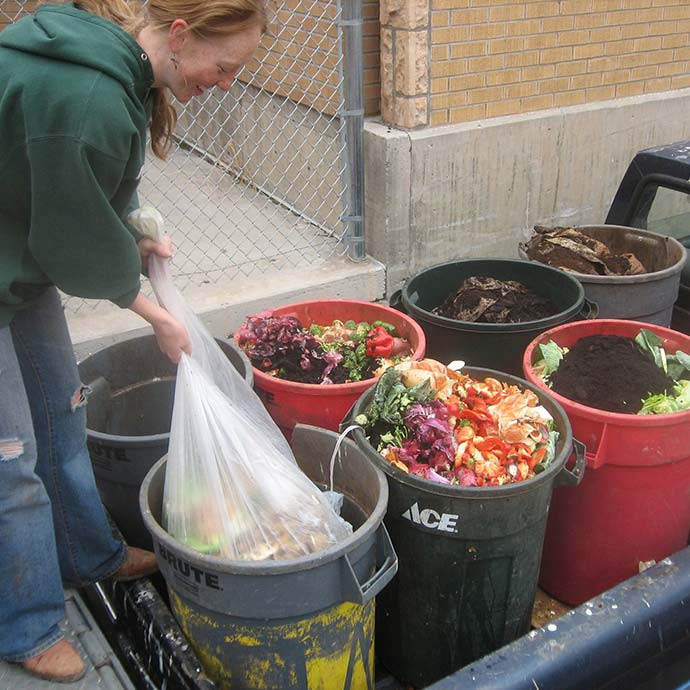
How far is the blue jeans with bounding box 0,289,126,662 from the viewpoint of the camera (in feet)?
6.31

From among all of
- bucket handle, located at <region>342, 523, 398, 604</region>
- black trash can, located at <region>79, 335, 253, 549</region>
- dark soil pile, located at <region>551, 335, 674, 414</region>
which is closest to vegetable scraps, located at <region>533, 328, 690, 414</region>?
dark soil pile, located at <region>551, 335, 674, 414</region>

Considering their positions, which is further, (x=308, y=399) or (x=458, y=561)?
(x=308, y=399)

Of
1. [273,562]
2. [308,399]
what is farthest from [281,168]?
[273,562]

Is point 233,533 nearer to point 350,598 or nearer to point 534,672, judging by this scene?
point 350,598

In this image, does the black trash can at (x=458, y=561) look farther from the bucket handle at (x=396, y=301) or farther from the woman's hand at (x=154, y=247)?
the bucket handle at (x=396, y=301)

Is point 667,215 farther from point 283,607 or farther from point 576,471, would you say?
point 283,607

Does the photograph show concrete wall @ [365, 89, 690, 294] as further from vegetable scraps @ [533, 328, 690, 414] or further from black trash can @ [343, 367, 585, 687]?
black trash can @ [343, 367, 585, 687]

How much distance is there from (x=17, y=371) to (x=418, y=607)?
4.49ft

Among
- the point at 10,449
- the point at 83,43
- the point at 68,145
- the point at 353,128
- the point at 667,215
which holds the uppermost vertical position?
the point at 83,43

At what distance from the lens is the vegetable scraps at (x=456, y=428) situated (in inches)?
88.3

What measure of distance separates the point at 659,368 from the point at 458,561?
1126 mm

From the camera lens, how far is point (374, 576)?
194 cm

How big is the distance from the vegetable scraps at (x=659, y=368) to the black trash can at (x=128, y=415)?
3.65ft

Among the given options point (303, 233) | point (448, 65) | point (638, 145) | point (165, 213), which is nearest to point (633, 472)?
point (448, 65)
